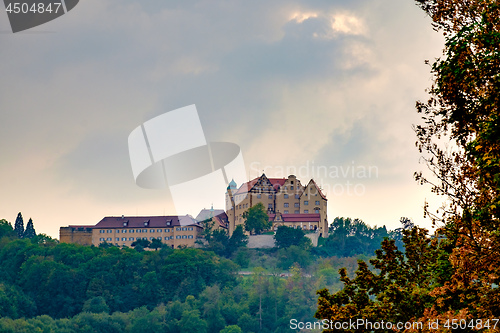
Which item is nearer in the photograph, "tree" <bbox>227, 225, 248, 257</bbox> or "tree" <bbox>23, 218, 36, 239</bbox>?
"tree" <bbox>227, 225, 248, 257</bbox>

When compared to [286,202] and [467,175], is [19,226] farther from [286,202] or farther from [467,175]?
[467,175]

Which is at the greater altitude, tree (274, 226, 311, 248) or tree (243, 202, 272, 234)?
tree (243, 202, 272, 234)

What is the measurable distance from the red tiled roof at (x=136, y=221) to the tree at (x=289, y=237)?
2335cm

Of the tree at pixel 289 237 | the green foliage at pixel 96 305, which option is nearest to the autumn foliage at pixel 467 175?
the green foliage at pixel 96 305

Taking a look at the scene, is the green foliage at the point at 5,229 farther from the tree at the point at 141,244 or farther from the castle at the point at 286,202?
the castle at the point at 286,202

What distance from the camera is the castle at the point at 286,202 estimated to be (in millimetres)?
134125

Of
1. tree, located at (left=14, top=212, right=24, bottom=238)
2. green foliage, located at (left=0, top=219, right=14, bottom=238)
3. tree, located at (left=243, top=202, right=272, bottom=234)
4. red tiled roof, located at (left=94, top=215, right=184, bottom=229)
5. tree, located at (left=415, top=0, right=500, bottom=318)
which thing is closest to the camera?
tree, located at (left=415, top=0, right=500, bottom=318)

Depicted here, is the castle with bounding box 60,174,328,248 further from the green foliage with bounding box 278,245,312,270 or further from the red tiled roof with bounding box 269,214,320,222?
the green foliage with bounding box 278,245,312,270

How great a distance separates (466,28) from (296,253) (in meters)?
116

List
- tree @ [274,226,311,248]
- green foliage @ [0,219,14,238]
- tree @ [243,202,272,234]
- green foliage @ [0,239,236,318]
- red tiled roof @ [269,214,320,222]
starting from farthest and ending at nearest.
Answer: green foliage @ [0,219,14,238], red tiled roof @ [269,214,320,222], tree @ [243,202,272,234], tree @ [274,226,311,248], green foliage @ [0,239,236,318]

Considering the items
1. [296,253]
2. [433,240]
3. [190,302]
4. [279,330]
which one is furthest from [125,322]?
[433,240]

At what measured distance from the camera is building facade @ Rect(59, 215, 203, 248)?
142 m

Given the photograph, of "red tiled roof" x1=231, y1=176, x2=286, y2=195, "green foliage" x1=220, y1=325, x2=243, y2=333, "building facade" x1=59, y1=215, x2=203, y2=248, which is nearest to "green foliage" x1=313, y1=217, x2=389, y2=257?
"red tiled roof" x1=231, y1=176, x2=286, y2=195

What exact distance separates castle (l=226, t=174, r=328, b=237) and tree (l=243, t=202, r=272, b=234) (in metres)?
2.12
